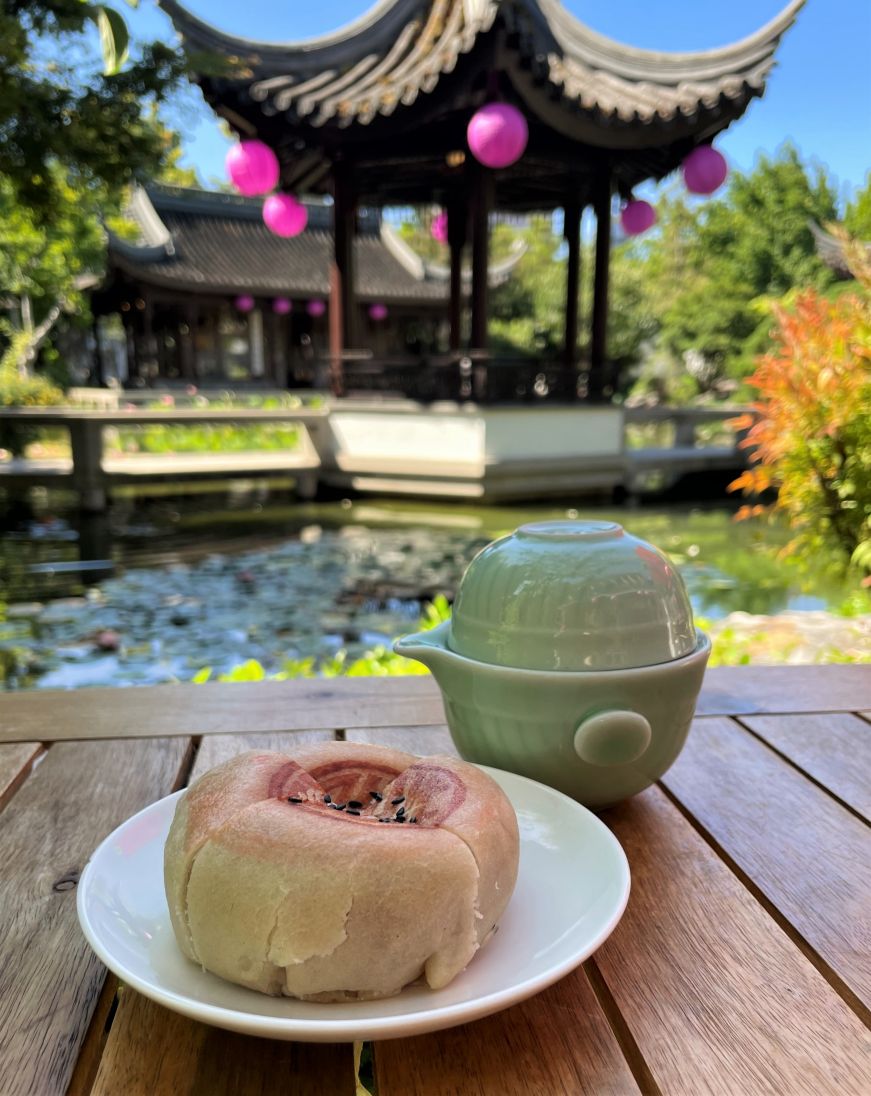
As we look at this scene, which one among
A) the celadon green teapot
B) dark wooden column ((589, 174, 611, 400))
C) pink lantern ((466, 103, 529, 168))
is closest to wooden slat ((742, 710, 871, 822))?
the celadon green teapot

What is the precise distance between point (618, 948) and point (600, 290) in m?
10.1

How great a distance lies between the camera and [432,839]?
485 mm

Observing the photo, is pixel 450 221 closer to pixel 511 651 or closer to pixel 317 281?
pixel 317 281

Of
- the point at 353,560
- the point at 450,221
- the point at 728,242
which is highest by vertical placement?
the point at 728,242

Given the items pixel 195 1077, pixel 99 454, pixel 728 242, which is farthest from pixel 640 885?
pixel 728 242

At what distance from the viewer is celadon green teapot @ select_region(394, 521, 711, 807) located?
2.19 feet

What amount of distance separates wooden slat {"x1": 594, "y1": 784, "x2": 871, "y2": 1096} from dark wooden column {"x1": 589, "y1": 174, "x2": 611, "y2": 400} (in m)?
9.37

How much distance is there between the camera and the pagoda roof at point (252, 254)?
17094 millimetres

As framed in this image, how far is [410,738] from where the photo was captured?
95cm

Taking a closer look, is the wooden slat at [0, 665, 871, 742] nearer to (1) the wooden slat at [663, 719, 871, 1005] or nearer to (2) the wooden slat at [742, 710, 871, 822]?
(2) the wooden slat at [742, 710, 871, 822]

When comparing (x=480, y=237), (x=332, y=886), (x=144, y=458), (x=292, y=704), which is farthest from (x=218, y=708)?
(x=480, y=237)

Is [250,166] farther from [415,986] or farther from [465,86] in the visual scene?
[415,986]

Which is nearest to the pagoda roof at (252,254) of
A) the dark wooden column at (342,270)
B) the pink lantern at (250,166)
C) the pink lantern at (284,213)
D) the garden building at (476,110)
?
the garden building at (476,110)

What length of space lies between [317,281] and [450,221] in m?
8.04
